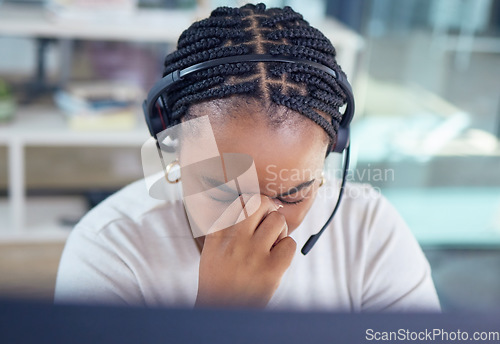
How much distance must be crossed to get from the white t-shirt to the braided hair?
0.19 meters

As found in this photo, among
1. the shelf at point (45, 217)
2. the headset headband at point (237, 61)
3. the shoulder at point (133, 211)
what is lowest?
the shelf at point (45, 217)

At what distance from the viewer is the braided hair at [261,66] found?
2.02 ft

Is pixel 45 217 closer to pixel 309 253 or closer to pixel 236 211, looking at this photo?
pixel 309 253

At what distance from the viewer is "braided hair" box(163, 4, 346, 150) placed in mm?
614

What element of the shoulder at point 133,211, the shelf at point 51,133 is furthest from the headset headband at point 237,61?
the shelf at point 51,133

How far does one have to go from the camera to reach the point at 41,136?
71.8 inches

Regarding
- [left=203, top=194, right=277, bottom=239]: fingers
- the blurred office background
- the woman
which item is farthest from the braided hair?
the blurred office background

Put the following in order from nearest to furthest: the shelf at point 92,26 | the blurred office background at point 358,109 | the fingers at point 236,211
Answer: the fingers at point 236,211, the shelf at point 92,26, the blurred office background at point 358,109

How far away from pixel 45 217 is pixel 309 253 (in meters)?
1.52

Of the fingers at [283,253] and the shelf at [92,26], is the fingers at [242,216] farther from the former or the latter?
the shelf at [92,26]

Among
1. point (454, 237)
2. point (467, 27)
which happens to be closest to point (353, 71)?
point (467, 27)

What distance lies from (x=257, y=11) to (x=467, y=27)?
168 centimetres

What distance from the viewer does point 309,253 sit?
0.81 meters

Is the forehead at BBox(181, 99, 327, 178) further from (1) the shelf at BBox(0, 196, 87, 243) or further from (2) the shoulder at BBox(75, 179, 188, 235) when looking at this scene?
(1) the shelf at BBox(0, 196, 87, 243)
